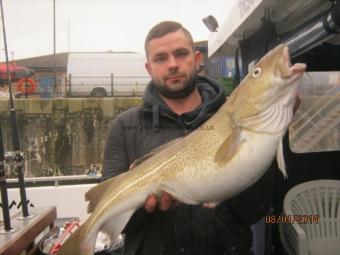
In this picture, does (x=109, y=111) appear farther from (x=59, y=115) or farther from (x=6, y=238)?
(x=6, y=238)

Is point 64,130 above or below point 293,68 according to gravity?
below

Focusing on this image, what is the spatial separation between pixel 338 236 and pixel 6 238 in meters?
3.01

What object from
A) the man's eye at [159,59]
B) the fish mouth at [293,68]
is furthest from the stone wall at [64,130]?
the fish mouth at [293,68]

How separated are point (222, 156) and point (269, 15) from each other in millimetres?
2048

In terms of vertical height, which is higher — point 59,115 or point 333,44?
point 333,44

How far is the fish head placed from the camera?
6.64 feet

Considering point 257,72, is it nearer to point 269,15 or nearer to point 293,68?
point 293,68

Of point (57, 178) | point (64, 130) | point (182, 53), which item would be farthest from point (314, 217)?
point (64, 130)

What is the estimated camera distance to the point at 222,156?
86.1 inches

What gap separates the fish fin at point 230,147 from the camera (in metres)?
2.16

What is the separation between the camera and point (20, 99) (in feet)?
58.4

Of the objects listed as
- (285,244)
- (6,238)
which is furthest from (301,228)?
(6,238)

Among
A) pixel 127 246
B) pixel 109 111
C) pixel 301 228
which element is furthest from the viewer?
pixel 109 111
